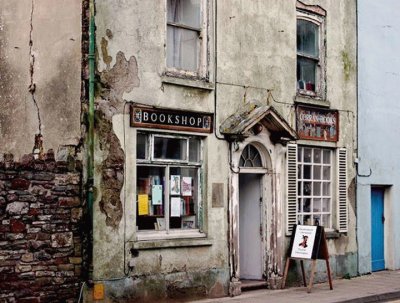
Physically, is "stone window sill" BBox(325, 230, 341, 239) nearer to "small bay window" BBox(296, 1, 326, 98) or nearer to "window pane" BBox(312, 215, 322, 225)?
"window pane" BBox(312, 215, 322, 225)

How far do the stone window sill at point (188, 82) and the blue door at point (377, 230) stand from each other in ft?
23.2

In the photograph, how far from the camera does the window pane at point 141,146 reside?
13.8 meters

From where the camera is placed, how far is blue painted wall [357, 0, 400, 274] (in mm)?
19094

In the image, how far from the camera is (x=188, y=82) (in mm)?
14539

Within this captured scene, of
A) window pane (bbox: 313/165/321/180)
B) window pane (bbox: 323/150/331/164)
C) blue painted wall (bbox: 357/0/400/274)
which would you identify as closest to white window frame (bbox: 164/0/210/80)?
window pane (bbox: 313/165/321/180)

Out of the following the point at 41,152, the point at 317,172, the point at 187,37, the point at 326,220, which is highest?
the point at 187,37

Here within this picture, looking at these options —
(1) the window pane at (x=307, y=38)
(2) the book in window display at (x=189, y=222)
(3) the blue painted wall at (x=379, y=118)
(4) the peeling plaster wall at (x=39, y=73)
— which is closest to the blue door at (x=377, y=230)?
(3) the blue painted wall at (x=379, y=118)

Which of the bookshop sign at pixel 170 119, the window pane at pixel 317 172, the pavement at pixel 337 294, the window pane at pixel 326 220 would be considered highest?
the bookshop sign at pixel 170 119

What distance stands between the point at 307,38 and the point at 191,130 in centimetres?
497

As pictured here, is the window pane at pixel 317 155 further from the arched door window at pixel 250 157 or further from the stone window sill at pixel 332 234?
the arched door window at pixel 250 157

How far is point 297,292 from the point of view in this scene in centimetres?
1574

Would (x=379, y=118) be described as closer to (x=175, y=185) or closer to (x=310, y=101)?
(x=310, y=101)

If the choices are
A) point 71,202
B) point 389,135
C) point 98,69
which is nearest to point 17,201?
point 71,202

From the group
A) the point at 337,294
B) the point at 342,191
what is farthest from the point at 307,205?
the point at 337,294
